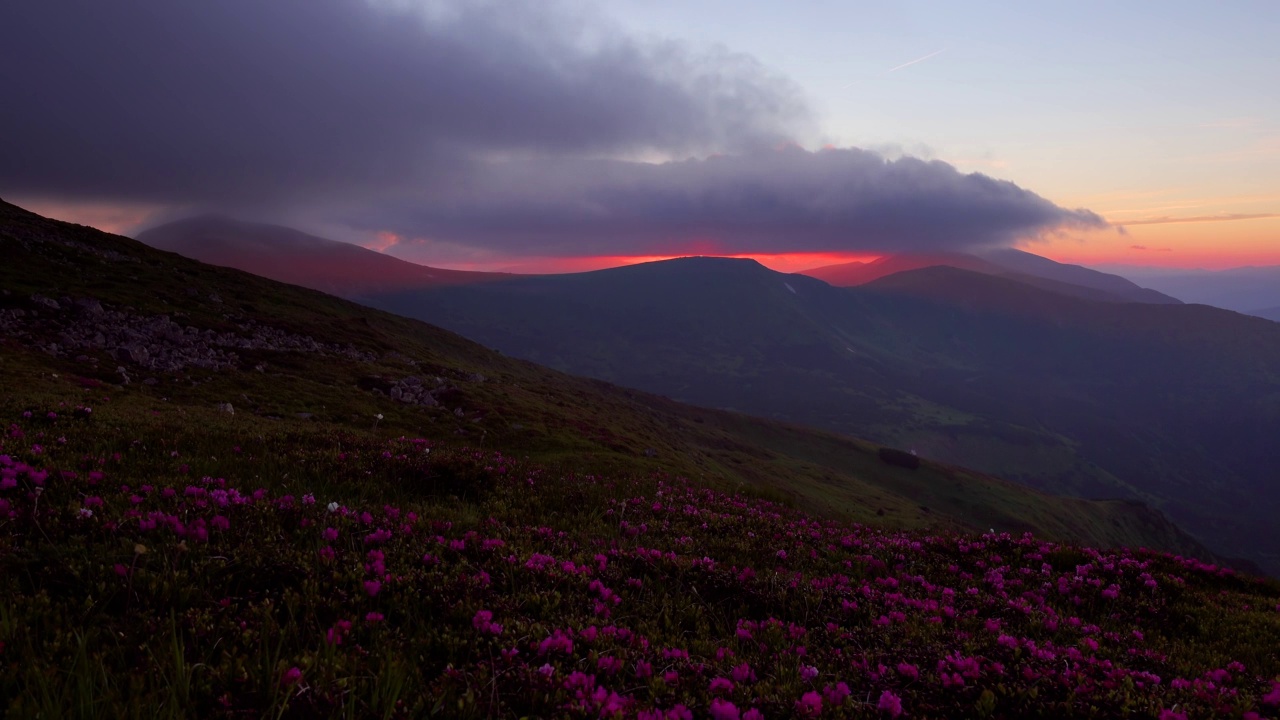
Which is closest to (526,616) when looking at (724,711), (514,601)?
(514,601)

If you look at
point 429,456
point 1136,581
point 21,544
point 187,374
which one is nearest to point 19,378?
point 187,374

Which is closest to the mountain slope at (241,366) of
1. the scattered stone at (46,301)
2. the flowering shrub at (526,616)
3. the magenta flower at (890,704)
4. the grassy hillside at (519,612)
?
the scattered stone at (46,301)

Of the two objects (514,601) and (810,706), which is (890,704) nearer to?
(810,706)


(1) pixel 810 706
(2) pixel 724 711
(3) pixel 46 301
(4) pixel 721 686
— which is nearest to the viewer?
(2) pixel 724 711

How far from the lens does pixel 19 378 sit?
25.5 m

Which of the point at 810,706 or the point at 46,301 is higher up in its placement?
the point at 46,301

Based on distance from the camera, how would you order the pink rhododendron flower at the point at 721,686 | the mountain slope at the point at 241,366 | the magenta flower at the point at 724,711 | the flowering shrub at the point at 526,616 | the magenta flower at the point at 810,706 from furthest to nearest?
the mountain slope at the point at 241,366 → the pink rhododendron flower at the point at 721,686 → the magenta flower at the point at 810,706 → the magenta flower at the point at 724,711 → the flowering shrub at the point at 526,616

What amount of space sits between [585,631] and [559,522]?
5.45 meters

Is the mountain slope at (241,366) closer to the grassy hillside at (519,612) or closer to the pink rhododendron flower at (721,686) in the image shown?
the grassy hillside at (519,612)

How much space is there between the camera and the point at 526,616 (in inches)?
250

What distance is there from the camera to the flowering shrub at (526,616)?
14.9 feet

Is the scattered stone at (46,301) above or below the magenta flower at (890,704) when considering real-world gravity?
above

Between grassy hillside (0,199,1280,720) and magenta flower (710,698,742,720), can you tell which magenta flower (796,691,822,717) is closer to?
grassy hillside (0,199,1280,720)

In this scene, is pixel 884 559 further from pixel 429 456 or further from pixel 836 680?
pixel 429 456
